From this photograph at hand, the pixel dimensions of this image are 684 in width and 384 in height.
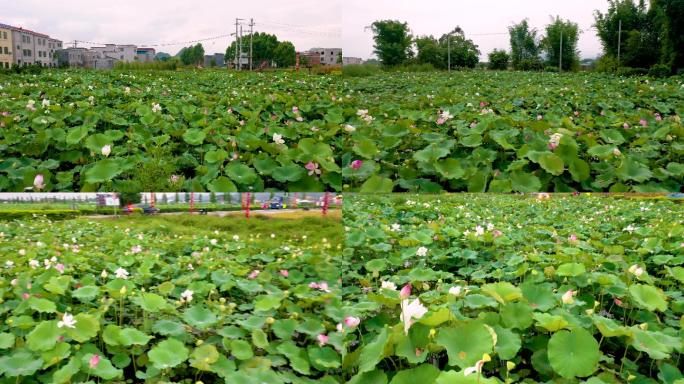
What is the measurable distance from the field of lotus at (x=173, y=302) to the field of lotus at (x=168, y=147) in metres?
0.24

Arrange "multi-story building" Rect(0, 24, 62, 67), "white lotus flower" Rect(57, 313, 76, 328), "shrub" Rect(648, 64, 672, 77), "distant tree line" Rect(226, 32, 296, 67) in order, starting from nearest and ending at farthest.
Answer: "white lotus flower" Rect(57, 313, 76, 328) → "distant tree line" Rect(226, 32, 296, 67) → "multi-story building" Rect(0, 24, 62, 67) → "shrub" Rect(648, 64, 672, 77)

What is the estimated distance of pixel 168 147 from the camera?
2854 millimetres

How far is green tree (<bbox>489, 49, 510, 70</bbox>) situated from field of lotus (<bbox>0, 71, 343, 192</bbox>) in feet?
31.2

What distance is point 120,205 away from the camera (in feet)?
8.20

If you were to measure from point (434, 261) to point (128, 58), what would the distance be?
5.68 metres

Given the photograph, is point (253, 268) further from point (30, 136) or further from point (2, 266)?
point (30, 136)

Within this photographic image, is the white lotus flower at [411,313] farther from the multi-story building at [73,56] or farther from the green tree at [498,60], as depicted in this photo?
the green tree at [498,60]

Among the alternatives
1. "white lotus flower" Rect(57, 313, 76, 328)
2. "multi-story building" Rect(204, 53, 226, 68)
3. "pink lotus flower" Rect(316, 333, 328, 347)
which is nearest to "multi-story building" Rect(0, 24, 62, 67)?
"multi-story building" Rect(204, 53, 226, 68)

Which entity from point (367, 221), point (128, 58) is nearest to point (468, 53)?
point (128, 58)

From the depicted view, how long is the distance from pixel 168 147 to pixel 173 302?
3.97 ft

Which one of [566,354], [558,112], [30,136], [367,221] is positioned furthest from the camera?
[558,112]

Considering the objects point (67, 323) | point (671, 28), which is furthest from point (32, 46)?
point (671, 28)

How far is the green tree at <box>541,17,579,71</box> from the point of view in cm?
852

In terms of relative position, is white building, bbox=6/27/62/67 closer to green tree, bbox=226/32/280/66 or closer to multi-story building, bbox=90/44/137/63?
multi-story building, bbox=90/44/137/63
